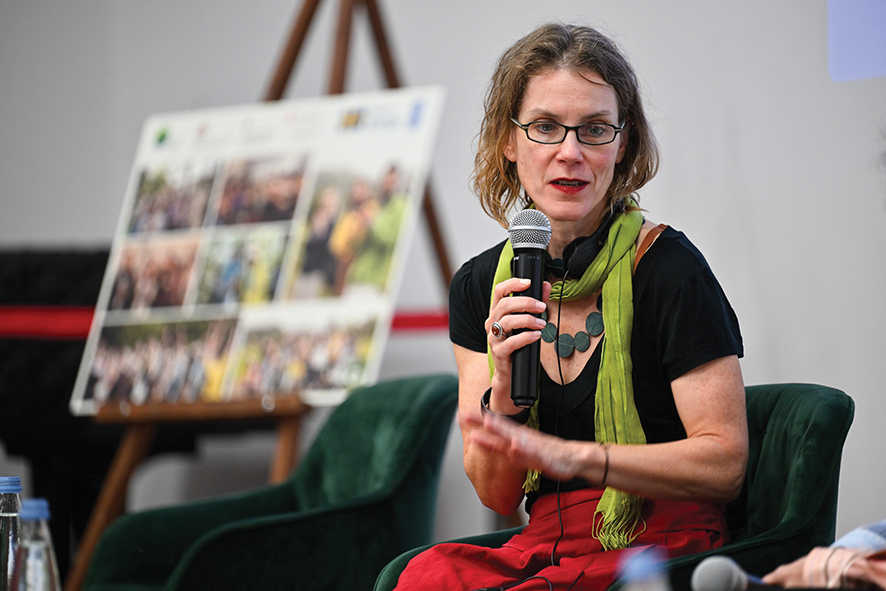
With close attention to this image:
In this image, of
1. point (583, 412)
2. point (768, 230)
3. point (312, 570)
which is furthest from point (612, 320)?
point (768, 230)

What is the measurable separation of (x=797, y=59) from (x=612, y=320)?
1.49 meters

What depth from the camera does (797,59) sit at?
249 centimetres

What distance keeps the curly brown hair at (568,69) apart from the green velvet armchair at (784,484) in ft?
1.40

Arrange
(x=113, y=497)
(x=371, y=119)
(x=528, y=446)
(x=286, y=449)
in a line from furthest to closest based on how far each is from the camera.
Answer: (x=371, y=119) < (x=113, y=497) < (x=286, y=449) < (x=528, y=446)

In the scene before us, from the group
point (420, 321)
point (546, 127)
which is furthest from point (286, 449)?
point (546, 127)

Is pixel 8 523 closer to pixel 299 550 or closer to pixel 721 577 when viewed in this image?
pixel 299 550

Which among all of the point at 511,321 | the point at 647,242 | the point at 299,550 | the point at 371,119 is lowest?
the point at 299,550

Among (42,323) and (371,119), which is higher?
(371,119)

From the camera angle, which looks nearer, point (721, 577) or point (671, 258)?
point (721, 577)

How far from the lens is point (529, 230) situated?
50.8 inches

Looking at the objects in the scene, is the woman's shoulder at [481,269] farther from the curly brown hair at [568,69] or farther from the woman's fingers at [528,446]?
the woman's fingers at [528,446]

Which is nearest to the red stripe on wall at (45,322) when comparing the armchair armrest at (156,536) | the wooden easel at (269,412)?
the wooden easel at (269,412)

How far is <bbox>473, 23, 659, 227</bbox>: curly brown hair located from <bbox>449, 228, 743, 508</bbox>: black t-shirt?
0.44 ft

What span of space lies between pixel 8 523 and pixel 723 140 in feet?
6.86
